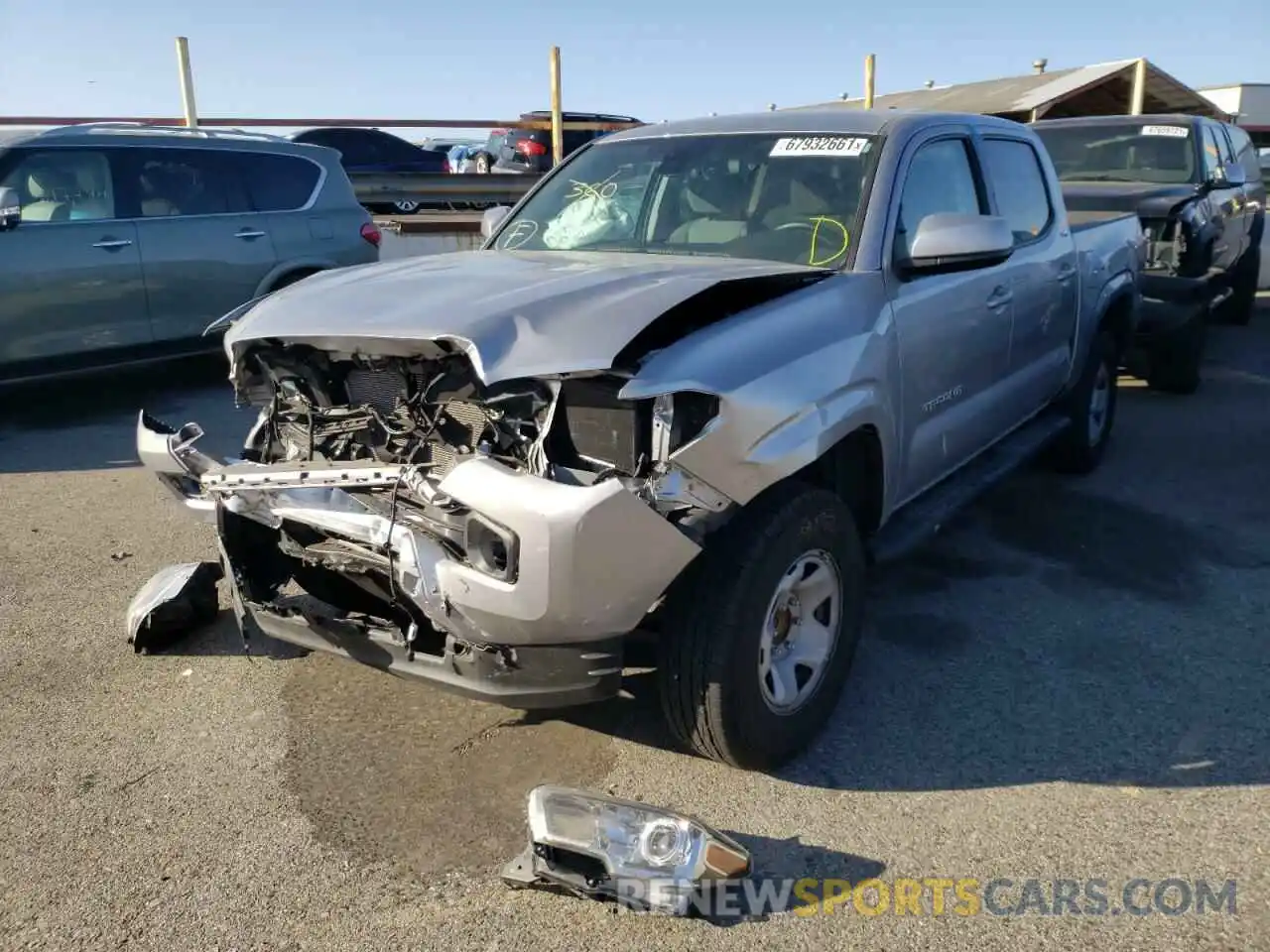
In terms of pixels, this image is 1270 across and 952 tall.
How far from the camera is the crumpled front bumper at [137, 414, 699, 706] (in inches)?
96.0

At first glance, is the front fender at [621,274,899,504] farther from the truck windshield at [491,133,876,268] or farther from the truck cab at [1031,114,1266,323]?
the truck cab at [1031,114,1266,323]

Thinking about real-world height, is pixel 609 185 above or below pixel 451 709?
above

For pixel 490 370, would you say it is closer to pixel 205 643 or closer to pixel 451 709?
pixel 451 709

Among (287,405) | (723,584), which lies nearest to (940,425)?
(723,584)

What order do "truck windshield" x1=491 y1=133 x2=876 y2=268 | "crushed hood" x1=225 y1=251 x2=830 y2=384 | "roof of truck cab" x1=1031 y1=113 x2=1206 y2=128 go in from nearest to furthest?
"crushed hood" x1=225 y1=251 x2=830 y2=384 → "truck windshield" x1=491 y1=133 x2=876 y2=268 → "roof of truck cab" x1=1031 y1=113 x2=1206 y2=128

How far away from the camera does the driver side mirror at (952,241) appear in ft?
11.4

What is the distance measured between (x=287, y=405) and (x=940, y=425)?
7.56 feet

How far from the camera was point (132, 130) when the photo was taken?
24.8ft

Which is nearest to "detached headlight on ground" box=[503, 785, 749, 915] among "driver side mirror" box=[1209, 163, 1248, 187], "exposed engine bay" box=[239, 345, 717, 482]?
"exposed engine bay" box=[239, 345, 717, 482]

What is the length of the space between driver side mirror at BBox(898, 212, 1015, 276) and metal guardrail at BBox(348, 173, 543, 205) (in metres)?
10.1

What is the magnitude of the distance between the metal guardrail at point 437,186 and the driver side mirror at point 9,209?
6.34 metres

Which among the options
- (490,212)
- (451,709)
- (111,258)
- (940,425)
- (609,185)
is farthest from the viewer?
(111,258)

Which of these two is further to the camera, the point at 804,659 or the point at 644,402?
the point at 804,659

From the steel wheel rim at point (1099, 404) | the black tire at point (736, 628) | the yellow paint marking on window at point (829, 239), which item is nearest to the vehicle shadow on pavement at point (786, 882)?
the black tire at point (736, 628)
